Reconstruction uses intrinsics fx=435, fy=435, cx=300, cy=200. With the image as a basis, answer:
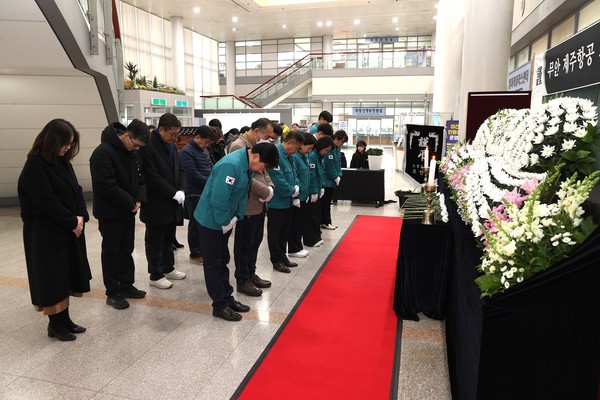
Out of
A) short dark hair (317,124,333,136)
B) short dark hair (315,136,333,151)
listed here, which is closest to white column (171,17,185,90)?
short dark hair (317,124,333,136)

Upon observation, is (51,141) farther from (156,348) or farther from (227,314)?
(227,314)

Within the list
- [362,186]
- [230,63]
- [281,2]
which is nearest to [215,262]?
[362,186]

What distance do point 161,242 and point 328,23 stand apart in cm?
2076

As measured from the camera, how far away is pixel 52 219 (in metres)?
2.91

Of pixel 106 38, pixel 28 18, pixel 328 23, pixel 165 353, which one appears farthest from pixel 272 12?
pixel 165 353

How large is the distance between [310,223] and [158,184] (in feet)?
7.14

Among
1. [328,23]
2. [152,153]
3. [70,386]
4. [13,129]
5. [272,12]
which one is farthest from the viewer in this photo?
[328,23]

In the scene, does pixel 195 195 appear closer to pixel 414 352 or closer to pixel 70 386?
pixel 70 386

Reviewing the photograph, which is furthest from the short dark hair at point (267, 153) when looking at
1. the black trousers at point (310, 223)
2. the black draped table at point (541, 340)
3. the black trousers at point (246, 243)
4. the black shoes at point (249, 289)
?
the black trousers at point (310, 223)

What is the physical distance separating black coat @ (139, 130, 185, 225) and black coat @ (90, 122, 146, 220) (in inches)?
9.9

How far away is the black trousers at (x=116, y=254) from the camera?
141 inches

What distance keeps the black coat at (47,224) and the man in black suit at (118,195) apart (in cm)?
38

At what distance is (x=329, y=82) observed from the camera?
20828 millimetres

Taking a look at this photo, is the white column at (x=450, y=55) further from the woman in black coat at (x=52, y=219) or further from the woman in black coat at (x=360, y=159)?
the woman in black coat at (x=52, y=219)
